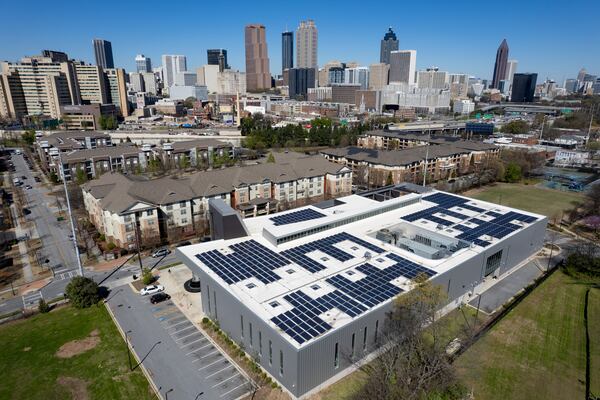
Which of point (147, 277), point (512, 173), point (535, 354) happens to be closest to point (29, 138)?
point (147, 277)

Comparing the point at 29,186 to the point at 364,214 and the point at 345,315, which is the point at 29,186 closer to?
the point at 364,214

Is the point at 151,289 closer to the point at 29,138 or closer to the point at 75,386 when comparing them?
the point at 75,386

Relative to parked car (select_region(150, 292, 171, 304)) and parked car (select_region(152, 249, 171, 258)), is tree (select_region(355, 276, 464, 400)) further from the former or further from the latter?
parked car (select_region(152, 249, 171, 258))

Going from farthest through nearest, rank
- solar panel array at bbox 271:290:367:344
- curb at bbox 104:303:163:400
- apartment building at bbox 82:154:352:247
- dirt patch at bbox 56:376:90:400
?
apartment building at bbox 82:154:352:247, curb at bbox 104:303:163:400, dirt patch at bbox 56:376:90:400, solar panel array at bbox 271:290:367:344

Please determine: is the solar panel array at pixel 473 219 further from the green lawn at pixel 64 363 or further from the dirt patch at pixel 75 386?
the dirt patch at pixel 75 386

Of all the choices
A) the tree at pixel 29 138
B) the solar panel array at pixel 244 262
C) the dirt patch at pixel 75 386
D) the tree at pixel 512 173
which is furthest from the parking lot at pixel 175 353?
the tree at pixel 29 138

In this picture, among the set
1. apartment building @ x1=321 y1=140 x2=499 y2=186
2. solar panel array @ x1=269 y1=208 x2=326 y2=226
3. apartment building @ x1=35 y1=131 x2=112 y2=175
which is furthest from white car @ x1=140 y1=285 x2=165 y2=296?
apartment building @ x1=35 y1=131 x2=112 y2=175

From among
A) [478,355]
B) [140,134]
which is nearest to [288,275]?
[478,355]
